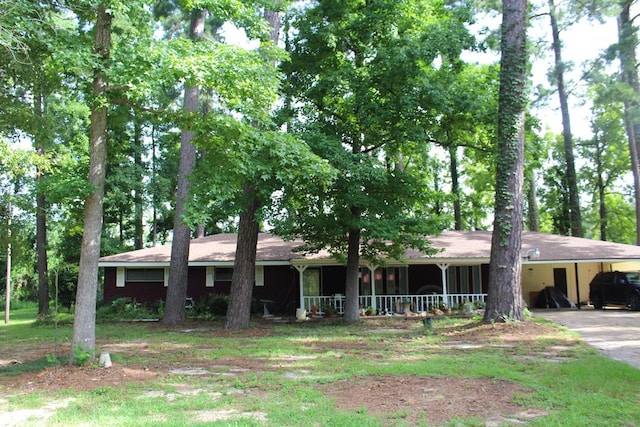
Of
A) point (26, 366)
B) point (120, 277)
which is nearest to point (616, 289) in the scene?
point (26, 366)

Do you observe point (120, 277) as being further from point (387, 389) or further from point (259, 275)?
point (387, 389)

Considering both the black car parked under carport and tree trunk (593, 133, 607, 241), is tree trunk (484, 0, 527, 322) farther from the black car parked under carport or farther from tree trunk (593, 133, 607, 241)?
tree trunk (593, 133, 607, 241)

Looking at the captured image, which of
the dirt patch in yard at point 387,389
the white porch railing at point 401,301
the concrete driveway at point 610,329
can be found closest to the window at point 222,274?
the white porch railing at point 401,301

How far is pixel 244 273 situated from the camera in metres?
14.8

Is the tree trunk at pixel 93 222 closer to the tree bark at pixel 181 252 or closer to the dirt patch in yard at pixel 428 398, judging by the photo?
the dirt patch in yard at pixel 428 398

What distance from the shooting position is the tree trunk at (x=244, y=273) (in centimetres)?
1475

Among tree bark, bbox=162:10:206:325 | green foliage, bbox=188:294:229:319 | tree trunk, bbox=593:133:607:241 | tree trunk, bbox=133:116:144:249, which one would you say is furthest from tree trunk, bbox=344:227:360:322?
tree trunk, bbox=593:133:607:241

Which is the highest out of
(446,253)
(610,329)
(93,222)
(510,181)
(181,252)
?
(510,181)

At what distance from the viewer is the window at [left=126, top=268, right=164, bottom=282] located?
20.9 meters

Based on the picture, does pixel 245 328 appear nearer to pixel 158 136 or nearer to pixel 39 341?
pixel 39 341

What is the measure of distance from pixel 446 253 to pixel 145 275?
40.8 ft

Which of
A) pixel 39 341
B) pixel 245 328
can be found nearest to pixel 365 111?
pixel 245 328

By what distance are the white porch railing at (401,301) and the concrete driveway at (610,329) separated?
285 centimetres

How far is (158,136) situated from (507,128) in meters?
25.0
